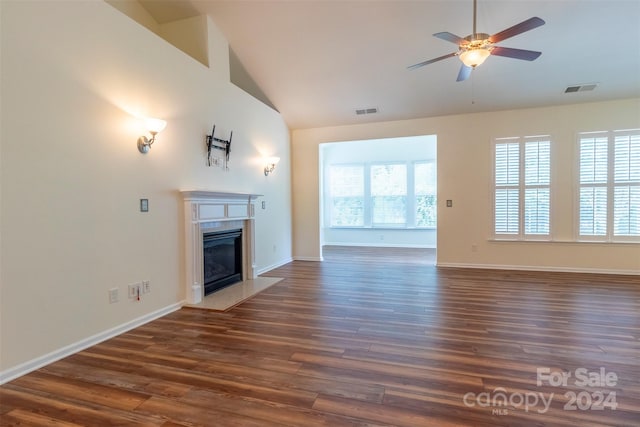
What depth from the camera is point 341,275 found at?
5.57 m

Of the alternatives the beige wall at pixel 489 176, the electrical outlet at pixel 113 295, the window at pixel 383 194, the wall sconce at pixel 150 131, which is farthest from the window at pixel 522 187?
the electrical outlet at pixel 113 295

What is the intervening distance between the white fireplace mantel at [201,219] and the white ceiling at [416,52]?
90.1 inches

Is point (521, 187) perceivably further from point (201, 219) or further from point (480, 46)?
point (201, 219)

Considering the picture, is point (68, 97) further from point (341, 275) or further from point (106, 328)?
point (341, 275)

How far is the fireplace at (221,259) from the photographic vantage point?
14.2ft

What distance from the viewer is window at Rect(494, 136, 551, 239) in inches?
225

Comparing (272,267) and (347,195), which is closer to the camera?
(272,267)

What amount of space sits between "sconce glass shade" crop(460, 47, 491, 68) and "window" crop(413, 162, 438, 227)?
20.1ft

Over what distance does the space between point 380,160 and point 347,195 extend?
142 cm

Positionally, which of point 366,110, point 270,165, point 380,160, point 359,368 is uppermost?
point 366,110

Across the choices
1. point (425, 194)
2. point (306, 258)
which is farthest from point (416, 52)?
point (425, 194)

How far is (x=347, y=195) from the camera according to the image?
32.0 ft

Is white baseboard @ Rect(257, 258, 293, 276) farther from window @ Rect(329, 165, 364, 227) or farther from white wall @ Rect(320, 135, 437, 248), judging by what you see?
window @ Rect(329, 165, 364, 227)

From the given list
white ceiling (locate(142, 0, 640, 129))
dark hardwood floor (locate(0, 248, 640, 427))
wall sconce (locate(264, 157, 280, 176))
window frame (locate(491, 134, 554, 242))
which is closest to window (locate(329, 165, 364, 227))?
white ceiling (locate(142, 0, 640, 129))
